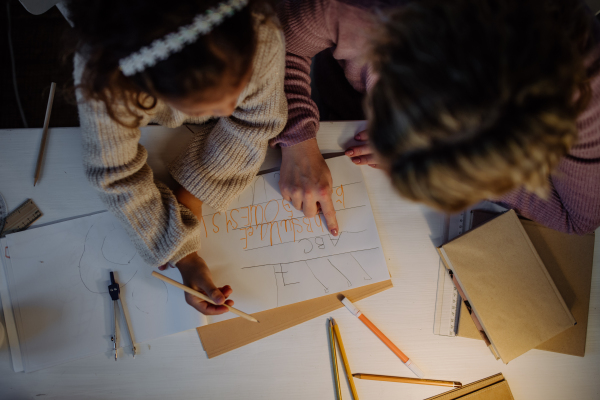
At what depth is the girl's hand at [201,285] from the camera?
1.97ft

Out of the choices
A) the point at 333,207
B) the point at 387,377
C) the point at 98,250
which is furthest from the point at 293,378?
the point at 98,250

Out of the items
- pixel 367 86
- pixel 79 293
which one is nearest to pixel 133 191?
pixel 79 293

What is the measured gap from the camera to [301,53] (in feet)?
2.14

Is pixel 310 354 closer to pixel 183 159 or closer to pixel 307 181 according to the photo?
pixel 307 181

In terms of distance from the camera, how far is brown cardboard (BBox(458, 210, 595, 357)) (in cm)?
63

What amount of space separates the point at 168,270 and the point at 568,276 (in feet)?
2.40

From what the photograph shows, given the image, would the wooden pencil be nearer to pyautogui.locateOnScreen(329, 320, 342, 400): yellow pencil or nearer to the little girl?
the little girl

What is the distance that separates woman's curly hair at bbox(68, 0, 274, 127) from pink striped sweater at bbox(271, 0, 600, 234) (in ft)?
0.50

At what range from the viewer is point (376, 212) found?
671 mm

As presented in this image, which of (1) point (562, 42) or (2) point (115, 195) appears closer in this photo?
(1) point (562, 42)

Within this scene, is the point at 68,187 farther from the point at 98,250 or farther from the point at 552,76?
the point at 552,76

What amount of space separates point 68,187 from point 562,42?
0.77 meters

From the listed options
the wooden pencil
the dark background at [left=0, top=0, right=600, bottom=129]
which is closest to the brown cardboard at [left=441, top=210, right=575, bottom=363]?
the wooden pencil

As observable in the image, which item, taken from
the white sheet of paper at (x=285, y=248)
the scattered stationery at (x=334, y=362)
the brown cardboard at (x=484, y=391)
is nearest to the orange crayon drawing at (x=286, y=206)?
the white sheet of paper at (x=285, y=248)
